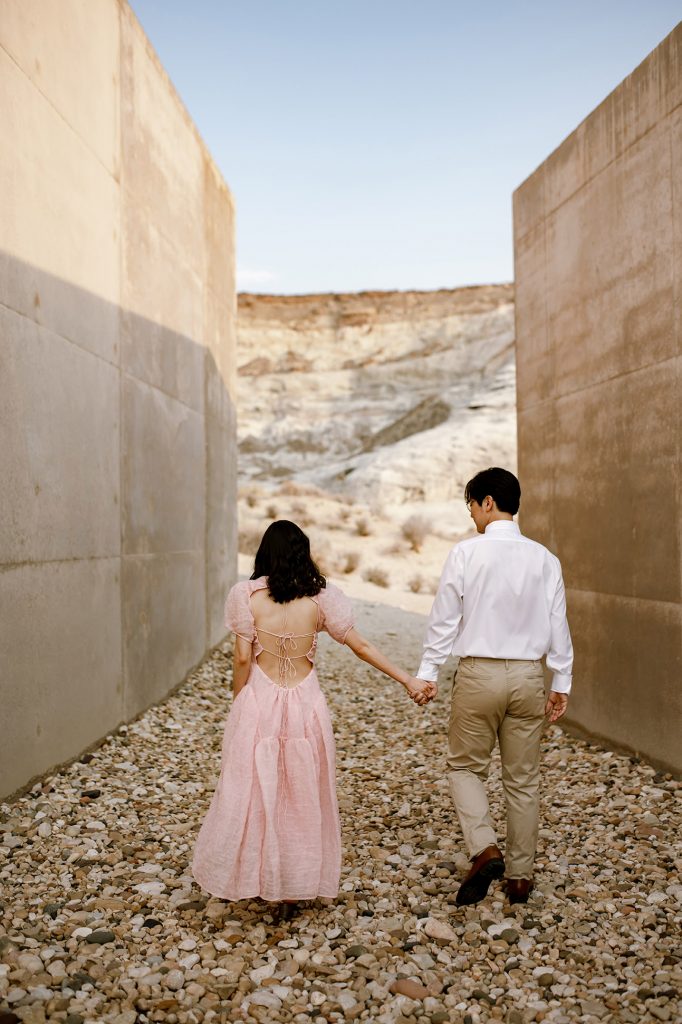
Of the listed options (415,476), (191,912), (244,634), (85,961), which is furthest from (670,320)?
(415,476)

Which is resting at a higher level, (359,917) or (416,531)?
(416,531)

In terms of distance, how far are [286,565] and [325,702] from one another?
57 centimetres

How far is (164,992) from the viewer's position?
2.82 m

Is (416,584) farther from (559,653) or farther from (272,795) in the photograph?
(272,795)

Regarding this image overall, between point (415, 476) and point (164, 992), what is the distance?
81.4 ft

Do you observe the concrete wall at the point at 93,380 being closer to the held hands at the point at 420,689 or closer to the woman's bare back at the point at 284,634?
the woman's bare back at the point at 284,634

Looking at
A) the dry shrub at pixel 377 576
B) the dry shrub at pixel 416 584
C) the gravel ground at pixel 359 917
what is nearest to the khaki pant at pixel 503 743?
the gravel ground at pixel 359 917

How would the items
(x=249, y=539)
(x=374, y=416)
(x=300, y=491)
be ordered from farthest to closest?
1. (x=374, y=416)
2. (x=300, y=491)
3. (x=249, y=539)

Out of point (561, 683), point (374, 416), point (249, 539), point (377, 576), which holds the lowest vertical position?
point (377, 576)

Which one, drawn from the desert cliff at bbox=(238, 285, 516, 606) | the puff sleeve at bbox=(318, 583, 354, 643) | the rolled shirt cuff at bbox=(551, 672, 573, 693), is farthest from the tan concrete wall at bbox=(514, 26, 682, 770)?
the desert cliff at bbox=(238, 285, 516, 606)

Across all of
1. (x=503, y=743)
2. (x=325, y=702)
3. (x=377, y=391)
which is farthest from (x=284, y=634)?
(x=377, y=391)

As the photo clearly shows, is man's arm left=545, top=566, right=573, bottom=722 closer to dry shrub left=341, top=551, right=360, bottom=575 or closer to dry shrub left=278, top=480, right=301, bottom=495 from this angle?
dry shrub left=341, top=551, right=360, bottom=575

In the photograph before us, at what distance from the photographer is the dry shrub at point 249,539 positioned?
2044 cm

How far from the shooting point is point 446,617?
3480 millimetres
